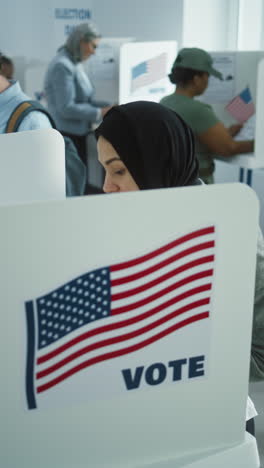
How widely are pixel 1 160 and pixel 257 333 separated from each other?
547 mm

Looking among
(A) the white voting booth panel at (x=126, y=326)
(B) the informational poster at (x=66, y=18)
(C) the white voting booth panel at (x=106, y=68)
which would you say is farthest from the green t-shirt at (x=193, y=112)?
(B) the informational poster at (x=66, y=18)

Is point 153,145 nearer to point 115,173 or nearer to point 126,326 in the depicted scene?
point 115,173

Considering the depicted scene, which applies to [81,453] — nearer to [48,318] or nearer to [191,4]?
[48,318]

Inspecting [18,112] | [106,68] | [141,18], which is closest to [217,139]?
[18,112]

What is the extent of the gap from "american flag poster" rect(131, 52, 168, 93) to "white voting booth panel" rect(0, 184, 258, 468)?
3.91 metres

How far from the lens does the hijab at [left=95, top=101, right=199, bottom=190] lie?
50.5 inches

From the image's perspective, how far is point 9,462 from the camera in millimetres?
Answer: 743

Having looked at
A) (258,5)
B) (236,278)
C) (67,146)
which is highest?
(258,5)

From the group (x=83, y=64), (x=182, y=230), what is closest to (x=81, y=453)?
(x=182, y=230)

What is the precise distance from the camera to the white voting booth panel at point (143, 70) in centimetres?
450

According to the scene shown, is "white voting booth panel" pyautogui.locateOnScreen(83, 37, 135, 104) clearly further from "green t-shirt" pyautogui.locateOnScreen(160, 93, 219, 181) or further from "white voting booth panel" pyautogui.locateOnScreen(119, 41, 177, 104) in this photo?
"green t-shirt" pyautogui.locateOnScreen(160, 93, 219, 181)

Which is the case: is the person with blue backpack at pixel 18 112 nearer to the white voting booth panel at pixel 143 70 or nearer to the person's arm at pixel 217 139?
the person's arm at pixel 217 139

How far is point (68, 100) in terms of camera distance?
4.70 metres

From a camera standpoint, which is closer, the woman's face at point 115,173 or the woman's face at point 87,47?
the woman's face at point 115,173
